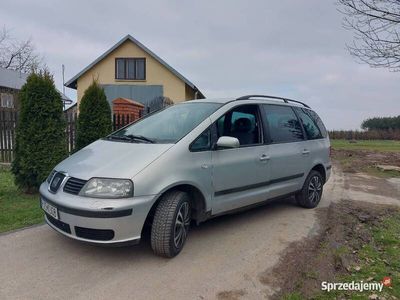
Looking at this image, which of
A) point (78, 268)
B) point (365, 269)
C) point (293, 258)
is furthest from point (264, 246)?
point (78, 268)

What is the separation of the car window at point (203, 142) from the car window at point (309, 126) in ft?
7.94

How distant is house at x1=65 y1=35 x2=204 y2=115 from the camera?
2331 centimetres

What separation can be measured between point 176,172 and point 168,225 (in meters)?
0.54

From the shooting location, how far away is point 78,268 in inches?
131

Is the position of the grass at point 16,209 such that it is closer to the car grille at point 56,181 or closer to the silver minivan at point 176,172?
the silver minivan at point 176,172

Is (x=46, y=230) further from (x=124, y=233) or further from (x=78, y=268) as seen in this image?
(x=124, y=233)

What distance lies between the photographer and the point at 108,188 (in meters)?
3.21

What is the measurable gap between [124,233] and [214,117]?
1766 mm

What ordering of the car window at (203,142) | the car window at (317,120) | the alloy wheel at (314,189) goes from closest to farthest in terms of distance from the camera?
the car window at (203,142), the alloy wheel at (314,189), the car window at (317,120)

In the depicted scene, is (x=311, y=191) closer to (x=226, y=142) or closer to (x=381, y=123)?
(x=226, y=142)

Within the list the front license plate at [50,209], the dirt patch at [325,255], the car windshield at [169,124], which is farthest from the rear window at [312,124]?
the front license plate at [50,209]

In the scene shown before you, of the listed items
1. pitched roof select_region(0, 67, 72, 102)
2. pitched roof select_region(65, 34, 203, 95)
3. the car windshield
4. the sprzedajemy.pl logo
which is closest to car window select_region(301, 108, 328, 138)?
the car windshield

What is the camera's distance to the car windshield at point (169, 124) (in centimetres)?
→ 396

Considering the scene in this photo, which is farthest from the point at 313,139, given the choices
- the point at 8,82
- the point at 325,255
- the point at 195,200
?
the point at 8,82
